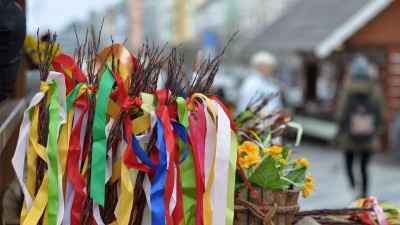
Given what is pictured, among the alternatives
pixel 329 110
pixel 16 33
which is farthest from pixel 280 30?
pixel 16 33

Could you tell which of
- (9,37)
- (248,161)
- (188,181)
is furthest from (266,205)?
(9,37)

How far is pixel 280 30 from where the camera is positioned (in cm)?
2511

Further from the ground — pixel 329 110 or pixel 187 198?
pixel 187 198

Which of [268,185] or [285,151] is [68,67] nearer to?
[268,185]

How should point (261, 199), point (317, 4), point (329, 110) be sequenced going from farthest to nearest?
1. point (317, 4)
2. point (329, 110)
3. point (261, 199)

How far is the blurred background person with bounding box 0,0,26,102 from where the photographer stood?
109 inches

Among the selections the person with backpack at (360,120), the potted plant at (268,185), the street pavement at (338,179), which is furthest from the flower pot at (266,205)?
the person with backpack at (360,120)

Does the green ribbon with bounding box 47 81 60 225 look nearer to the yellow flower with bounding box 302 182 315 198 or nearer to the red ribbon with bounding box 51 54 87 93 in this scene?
the red ribbon with bounding box 51 54 87 93

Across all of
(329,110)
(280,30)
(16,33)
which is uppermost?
(16,33)

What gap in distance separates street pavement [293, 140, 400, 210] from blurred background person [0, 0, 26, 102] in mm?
6460

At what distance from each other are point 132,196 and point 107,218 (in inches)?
5.2

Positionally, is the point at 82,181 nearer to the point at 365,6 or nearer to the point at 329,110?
the point at 365,6

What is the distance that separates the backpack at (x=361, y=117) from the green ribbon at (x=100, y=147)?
9.08 metres

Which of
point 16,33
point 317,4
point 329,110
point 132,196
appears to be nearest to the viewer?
point 132,196
